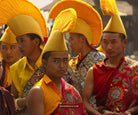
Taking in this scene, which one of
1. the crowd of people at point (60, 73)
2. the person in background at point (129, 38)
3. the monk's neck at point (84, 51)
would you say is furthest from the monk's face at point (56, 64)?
the person in background at point (129, 38)

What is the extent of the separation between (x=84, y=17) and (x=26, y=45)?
1.16m

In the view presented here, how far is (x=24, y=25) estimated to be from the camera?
14.6 feet

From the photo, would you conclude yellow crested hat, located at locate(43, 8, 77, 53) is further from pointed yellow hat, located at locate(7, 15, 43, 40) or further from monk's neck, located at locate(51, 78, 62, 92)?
pointed yellow hat, located at locate(7, 15, 43, 40)

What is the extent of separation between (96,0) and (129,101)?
8.74ft

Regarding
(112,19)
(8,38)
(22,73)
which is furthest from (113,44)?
(8,38)

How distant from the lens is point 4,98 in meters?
3.91

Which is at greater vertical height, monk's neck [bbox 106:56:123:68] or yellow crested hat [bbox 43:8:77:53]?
yellow crested hat [bbox 43:8:77:53]

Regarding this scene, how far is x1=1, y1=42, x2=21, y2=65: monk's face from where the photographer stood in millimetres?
5461

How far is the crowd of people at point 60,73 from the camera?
12.0ft

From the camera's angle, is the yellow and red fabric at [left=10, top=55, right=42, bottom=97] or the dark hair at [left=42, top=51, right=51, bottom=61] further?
the yellow and red fabric at [left=10, top=55, right=42, bottom=97]

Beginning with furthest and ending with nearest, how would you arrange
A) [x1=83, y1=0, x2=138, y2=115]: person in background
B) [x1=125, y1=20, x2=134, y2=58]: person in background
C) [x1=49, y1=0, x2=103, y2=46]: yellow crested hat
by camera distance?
[x1=125, y1=20, x2=134, y2=58]: person in background → [x1=49, y1=0, x2=103, y2=46]: yellow crested hat → [x1=83, y1=0, x2=138, y2=115]: person in background

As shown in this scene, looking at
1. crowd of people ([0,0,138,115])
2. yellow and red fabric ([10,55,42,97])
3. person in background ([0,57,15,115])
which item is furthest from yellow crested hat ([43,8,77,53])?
yellow and red fabric ([10,55,42,97])

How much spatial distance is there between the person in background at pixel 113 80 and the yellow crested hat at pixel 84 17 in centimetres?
75

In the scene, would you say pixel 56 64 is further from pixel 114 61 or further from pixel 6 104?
pixel 114 61
